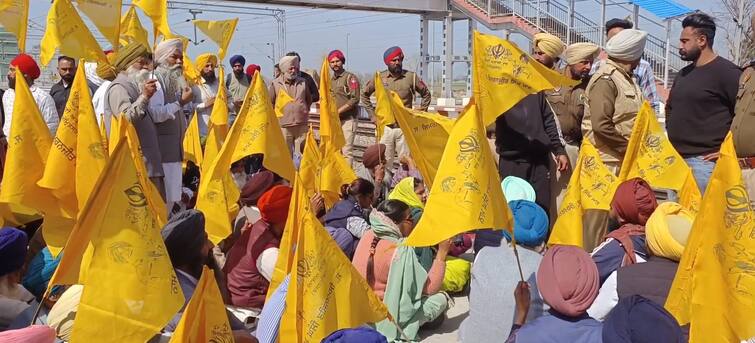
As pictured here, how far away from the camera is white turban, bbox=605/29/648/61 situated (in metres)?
5.58

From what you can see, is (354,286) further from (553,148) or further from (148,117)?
(148,117)

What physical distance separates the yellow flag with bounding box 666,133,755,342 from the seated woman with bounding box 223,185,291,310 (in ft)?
8.06

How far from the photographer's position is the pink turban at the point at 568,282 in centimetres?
291

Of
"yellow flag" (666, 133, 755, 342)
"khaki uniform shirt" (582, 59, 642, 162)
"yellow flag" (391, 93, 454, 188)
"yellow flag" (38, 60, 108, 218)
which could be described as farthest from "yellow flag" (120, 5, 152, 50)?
"yellow flag" (666, 133, 755, 342)

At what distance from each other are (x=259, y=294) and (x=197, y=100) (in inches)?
191

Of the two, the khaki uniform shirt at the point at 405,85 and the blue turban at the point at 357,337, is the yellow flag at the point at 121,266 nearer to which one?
the blue turban at the point at 357,337

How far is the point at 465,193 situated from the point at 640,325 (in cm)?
125

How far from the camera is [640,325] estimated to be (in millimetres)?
2455

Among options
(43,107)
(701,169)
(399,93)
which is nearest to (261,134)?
(43,107)

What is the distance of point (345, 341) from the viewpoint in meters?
2.64

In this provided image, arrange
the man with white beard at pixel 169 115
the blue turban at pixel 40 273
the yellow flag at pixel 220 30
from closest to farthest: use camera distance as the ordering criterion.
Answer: the blue turban at pixel 40 273, the man with white beard at pixel 169 115, the yellow flag at pixel 220 30

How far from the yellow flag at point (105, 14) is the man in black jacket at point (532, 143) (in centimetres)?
332

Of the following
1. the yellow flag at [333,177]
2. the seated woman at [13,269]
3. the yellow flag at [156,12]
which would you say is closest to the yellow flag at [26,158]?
the seated woman at [13,269]

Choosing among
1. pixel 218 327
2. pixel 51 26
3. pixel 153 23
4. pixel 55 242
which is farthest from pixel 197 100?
pixel 218 327
